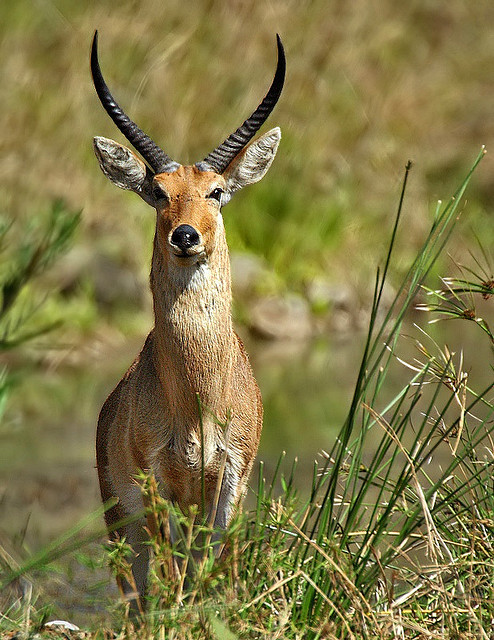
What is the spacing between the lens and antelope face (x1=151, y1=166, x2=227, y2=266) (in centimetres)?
522

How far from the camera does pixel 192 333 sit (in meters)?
5.49

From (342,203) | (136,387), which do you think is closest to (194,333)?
(136,387)

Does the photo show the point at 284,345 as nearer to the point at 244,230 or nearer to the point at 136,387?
the point at 244,230

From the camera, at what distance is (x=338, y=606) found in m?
3.89

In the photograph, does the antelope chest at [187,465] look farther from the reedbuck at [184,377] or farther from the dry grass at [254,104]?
the dry grass at [254,104]

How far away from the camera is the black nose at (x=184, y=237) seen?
5.18 meters

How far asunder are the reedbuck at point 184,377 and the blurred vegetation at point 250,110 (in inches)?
252

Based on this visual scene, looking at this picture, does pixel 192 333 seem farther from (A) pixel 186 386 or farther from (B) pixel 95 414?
(B) pixel 95 414

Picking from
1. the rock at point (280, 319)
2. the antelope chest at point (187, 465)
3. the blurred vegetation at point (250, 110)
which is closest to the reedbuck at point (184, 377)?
the antelope chest at point (187, 465)

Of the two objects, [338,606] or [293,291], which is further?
[293,291]

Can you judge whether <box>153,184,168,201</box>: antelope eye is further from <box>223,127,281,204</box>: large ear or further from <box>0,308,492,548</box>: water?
<box>0,308,492,548</box>: water

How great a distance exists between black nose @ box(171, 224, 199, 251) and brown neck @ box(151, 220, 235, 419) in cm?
27

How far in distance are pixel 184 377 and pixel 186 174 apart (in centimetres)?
102

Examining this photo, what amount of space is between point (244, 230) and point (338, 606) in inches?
463
